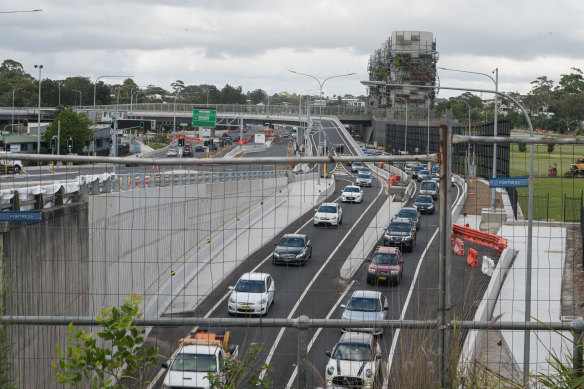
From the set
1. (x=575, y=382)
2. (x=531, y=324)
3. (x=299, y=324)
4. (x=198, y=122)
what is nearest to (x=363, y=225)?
(x=299, y=324)

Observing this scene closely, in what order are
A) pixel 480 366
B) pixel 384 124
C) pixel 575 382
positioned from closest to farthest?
pixel 575 382
pixel 480 366
pixel 384 124

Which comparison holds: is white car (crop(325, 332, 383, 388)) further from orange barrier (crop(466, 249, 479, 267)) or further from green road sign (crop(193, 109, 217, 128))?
Result: green road sign (crop(193, 109, 217, 128))

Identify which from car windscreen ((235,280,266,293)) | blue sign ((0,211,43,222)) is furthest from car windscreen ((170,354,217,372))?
blue sign ((0,211,43,222))

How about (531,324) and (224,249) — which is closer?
(531,324)

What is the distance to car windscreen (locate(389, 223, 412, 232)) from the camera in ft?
22.4

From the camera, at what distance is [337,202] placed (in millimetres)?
6117

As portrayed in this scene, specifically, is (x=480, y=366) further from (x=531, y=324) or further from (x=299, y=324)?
(x=299, y=324)

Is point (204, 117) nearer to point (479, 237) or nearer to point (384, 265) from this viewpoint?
point (479, 237)

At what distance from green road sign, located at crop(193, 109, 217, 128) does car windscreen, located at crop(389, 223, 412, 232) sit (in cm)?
5339

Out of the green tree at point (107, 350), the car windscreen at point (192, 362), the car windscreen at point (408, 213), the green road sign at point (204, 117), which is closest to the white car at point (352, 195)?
the car windscreen at point (408, 213)

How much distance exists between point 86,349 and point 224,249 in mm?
1732

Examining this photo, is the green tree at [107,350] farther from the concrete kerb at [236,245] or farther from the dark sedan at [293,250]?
the dark sedan at [293,250]

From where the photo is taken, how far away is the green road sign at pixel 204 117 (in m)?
59.3

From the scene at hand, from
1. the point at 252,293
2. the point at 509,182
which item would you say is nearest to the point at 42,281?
the point at 252,293
